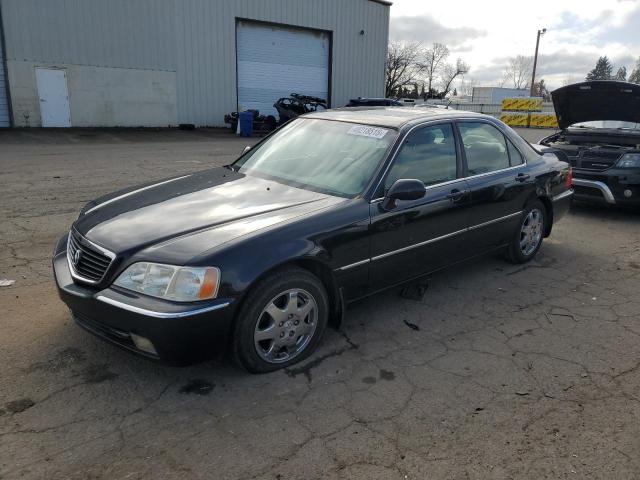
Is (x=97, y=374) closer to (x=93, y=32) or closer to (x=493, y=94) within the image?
(x=93, y=32)

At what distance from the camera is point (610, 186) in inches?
279

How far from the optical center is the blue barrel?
20.9 meters

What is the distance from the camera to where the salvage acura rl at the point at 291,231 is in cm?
278

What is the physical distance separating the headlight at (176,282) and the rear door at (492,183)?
2511 mm

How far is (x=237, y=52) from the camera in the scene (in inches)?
918

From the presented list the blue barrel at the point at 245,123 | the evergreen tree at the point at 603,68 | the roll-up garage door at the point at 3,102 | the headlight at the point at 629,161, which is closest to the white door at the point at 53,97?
the roll-up garage door at the point at 3,102

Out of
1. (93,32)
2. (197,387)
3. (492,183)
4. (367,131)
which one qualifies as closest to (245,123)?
(93,32)

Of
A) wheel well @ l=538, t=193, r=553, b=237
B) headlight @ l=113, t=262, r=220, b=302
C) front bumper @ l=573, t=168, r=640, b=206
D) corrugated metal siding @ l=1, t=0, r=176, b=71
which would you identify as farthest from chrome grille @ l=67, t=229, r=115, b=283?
corrugated metal siding @ l=1, t=0, r=176, b=71

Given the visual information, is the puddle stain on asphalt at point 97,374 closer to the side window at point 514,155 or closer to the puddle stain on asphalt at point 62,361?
the puddle stain on asphalt at point 62,361

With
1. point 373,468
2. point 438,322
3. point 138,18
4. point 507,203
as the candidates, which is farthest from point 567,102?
point 138,18

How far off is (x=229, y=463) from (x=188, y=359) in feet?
2.10

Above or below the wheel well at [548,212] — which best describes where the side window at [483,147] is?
above

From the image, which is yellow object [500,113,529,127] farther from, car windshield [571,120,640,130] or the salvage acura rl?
the salvage acura rl

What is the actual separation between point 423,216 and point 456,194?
48 cm
